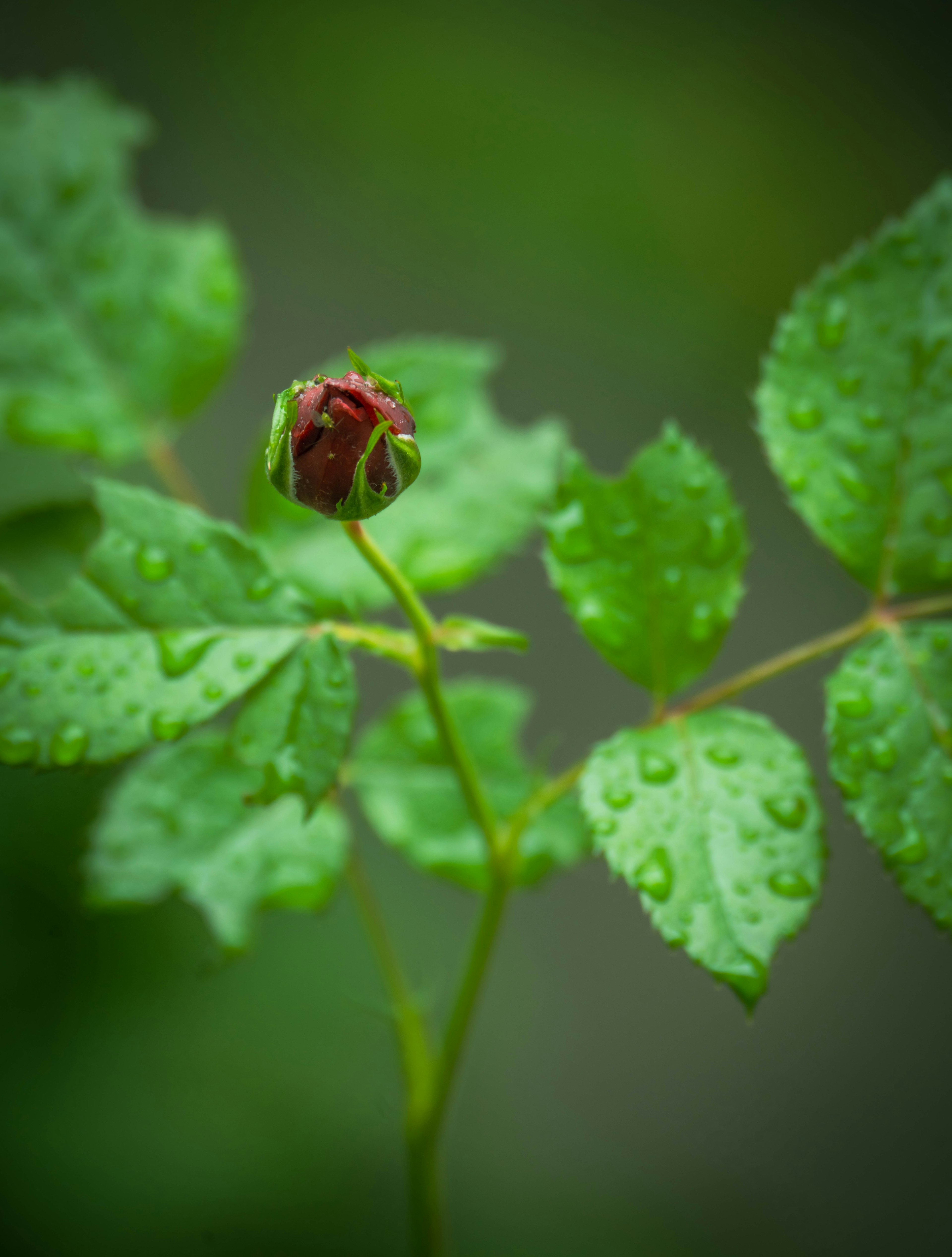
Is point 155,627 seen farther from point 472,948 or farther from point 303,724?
point 472,948

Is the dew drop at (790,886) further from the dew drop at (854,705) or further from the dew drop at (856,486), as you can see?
the dew drop at (856,486)

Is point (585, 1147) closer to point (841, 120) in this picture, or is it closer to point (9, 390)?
point (9, 390)

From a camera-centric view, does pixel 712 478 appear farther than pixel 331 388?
Yes

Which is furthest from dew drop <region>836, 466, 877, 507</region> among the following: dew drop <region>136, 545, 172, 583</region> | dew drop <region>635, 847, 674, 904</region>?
dew drop <region>136, 545, 172, 583</region>

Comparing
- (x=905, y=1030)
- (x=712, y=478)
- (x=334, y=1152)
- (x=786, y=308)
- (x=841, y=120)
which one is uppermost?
(x=841, y=120)

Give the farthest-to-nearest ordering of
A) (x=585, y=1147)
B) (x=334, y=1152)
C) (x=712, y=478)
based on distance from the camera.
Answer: (x=585, y=1147)
(x=334, y=1152)
(x=712, y=478)

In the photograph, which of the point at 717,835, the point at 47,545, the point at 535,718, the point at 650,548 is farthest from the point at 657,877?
the point at 535,718

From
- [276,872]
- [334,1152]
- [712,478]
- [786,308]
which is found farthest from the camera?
[786,308]

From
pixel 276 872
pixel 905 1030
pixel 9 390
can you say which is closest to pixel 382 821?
pixel 276 872
